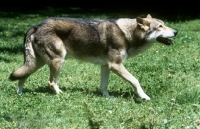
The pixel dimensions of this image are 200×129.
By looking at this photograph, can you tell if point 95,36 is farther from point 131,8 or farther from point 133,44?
point 131,8

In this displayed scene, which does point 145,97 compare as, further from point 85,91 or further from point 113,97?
point 85,91

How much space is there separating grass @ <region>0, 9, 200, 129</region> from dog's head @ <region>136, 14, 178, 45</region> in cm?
80

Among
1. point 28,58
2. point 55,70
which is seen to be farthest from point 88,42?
point 28,58

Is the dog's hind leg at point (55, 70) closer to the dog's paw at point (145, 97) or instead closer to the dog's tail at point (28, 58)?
the dog's tail at point (28, 58)

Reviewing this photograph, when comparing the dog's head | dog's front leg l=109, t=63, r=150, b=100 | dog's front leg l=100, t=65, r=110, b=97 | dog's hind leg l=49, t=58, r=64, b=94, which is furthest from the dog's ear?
dog's hind leg l=49, t=58, r=64, b=94

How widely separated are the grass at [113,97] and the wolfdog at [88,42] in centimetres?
45

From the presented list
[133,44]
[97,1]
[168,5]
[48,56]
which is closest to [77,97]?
[48,56]

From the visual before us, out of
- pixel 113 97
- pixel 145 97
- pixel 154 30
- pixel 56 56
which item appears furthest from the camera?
pixel 154 30

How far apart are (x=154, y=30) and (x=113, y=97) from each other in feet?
4.21

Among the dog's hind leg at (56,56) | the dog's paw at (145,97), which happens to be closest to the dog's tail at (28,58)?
the dog's hind leg at (56,56)

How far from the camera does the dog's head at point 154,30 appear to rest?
761 cm

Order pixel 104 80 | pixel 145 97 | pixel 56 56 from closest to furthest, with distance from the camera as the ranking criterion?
pixel 145 97
pixel 56 56
pixel 104 80

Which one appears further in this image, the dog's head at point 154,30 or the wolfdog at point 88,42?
the dog's head at point 154,30

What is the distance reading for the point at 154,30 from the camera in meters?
7.63
